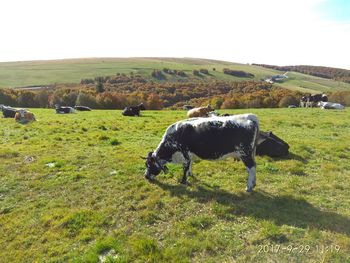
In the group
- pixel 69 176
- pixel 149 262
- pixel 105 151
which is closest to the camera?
pixel 149 262

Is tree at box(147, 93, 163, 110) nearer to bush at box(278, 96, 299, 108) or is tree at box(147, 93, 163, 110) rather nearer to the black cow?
bush at box(278, 96, 299, 108)

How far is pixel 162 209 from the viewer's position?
9.70 meters

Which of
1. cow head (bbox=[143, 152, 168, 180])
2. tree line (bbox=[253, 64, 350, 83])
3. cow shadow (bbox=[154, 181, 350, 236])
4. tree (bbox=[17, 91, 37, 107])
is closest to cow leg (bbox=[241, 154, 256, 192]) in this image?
cow shadow (bbox=[154, 181, 350, 236])

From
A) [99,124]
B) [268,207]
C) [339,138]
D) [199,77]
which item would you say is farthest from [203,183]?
[199,77]

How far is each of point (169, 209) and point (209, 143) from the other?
2571mm

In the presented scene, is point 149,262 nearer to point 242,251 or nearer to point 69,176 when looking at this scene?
point 242,251

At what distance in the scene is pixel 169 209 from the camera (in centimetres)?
963

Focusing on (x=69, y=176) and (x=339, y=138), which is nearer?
(x=69, y=176)

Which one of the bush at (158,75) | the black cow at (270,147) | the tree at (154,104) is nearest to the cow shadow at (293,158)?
the black cow at (270,147)

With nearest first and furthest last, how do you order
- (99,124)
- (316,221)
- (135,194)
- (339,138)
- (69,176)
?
(316,221)
(135,194)
(69,176)
(339,138)
(99,124)

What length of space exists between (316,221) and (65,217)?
6.61 m

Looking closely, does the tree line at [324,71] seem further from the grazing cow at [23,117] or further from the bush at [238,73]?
the grazing cow at [23,117]

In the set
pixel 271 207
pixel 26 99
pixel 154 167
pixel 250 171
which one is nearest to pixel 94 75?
pixel 26 99

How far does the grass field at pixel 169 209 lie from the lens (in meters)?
7.69
